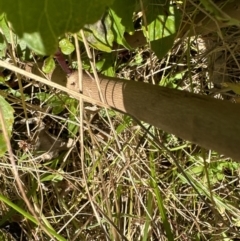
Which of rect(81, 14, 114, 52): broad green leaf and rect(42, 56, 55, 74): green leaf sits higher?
rect(81, 14, 114, 52): broad green leaf

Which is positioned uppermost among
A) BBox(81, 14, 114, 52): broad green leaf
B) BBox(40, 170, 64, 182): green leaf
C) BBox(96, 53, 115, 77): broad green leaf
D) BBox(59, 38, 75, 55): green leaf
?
BBox(81, 14, 114, 52): broad green leaf

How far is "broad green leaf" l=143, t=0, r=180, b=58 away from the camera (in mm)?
1075

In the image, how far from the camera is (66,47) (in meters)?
1.12

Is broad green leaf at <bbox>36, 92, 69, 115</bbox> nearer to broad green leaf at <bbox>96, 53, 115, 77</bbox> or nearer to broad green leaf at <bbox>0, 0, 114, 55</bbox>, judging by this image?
broad green leaf at <bbox>96, 53, 115, 77</bbox>

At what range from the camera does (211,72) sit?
144 cm

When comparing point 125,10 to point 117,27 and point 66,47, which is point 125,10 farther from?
point 66,47

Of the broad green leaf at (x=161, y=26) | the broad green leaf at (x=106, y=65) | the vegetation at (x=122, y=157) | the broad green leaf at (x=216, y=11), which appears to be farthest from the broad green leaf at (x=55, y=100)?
the broad green leaf at (x=216, y=11)

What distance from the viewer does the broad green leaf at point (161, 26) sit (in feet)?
3.53

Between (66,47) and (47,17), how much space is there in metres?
0.52

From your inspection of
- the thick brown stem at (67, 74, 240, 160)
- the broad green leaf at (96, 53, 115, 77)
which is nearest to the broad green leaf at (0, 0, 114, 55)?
the thick brown stem at (67, 74, 240, 160)

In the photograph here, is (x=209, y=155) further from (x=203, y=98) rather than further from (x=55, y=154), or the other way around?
(x=203, y=98)

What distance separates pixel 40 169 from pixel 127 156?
253 mm

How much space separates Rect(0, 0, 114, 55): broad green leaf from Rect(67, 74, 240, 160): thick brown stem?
6.4 inches

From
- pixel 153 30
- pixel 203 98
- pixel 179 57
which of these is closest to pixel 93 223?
pixel 179 57
